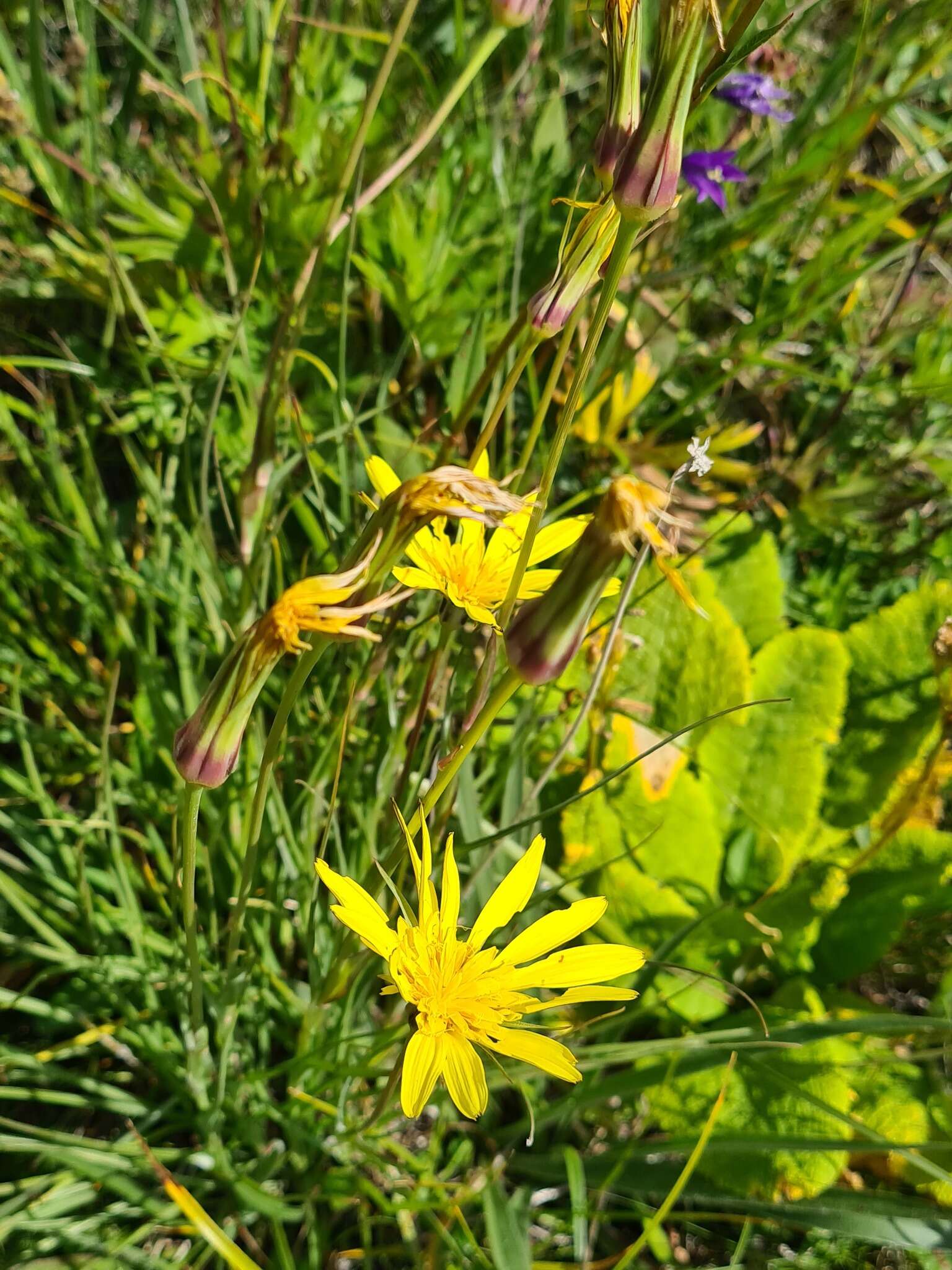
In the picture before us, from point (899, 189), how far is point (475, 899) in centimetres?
151

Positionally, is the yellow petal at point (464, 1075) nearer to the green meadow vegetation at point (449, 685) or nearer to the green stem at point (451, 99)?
the green meadow vegetation at point (449, 685)

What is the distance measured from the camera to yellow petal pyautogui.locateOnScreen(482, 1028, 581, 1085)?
0.73 meters

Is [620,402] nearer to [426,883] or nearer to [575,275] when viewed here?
[575,275]

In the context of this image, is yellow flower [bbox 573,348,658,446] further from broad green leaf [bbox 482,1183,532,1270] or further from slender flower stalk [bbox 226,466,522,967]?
broad green leaf [bbox 482,1183,532,1270]

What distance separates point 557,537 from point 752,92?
3.38 ft

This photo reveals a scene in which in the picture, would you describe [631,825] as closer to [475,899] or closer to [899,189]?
[475,899]

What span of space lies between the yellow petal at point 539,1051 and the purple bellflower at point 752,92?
1355mm

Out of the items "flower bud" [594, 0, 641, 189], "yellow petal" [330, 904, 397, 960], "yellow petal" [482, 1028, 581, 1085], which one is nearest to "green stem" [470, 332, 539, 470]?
"flower bud" [594, 0, 641, 189]

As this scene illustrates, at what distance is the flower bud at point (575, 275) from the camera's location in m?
0.78

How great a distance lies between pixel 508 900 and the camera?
33.2 inches

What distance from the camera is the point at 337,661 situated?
1.35 meters

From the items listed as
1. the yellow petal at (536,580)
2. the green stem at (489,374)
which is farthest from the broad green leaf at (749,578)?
the yellow petal at (536,580)

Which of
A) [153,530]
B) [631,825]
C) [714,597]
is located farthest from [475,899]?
[153,530]

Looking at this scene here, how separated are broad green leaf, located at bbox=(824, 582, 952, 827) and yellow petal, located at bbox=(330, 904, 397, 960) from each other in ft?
3.73
